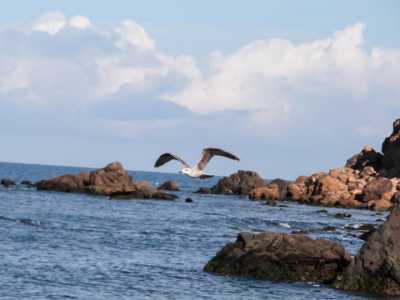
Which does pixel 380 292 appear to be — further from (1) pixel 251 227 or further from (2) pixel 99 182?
(2) pixel 99 182

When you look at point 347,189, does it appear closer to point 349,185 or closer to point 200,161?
point 349,185

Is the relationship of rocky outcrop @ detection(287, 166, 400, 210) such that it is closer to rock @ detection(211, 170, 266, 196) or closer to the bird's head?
rock @ detection(211, 170, 266, 196)

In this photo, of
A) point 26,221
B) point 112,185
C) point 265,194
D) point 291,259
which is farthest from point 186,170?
point 265,194

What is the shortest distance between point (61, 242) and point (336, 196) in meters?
52.7

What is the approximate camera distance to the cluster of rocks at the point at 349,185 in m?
85.3

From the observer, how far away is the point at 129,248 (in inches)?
1505

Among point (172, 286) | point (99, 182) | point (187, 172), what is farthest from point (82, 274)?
point (99, 182)

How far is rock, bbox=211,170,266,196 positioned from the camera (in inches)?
4227

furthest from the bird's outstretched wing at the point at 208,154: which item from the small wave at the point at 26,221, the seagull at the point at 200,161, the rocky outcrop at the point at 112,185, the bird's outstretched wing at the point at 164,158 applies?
the rocky outcrop at the point at 112,185

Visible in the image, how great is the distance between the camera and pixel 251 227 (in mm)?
54625

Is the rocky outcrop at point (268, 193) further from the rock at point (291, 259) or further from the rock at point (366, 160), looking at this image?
the rock at point (291, 259)

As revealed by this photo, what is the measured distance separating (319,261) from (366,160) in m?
75.7

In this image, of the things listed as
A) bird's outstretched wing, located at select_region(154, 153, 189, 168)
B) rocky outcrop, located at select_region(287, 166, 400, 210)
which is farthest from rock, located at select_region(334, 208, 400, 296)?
rocky outcrop, located at select_region(287, 166, 400, 210)

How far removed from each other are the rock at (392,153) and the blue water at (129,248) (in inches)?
978
